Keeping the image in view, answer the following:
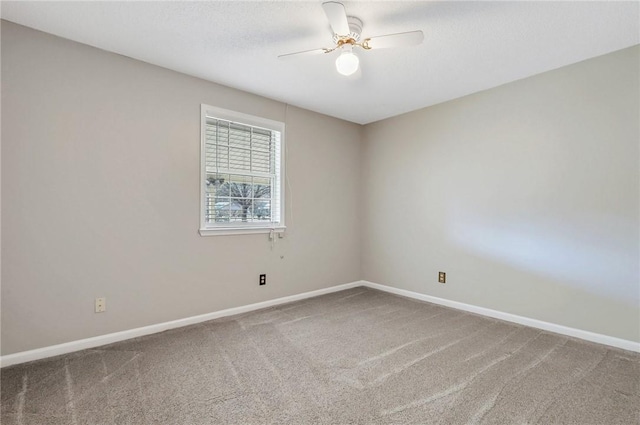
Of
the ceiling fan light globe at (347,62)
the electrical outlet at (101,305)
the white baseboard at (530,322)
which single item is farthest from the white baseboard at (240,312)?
the ceiling fan light globe at (347,62)

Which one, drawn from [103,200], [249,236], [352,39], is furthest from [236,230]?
[352,39]

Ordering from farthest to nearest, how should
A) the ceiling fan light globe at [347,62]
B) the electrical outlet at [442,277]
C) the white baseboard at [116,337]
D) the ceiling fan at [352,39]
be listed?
the electrical outlet at [442,277]
the white baseboard at [116,337]
the ceiling fan light globe at [347,62]
the ceiling fan at [352,39]

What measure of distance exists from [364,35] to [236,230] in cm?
219

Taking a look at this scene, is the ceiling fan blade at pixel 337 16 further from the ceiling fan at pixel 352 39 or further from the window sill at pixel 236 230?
the window sill at pixel 236 230

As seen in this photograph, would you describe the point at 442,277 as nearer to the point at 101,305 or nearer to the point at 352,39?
the point at 352,39

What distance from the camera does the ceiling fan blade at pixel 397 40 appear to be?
1.95 meters

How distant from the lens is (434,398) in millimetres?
1847

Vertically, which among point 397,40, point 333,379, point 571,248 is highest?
point 397,40

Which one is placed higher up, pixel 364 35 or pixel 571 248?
pixel 364 35

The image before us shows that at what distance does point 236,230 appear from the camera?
3.31 meters

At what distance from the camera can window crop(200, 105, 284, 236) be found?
125 inches

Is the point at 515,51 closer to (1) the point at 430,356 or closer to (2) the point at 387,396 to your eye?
(1) the point at 430,356

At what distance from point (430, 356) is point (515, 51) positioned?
2.52 meters

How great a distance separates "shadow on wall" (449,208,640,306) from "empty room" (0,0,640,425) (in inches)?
0.7
